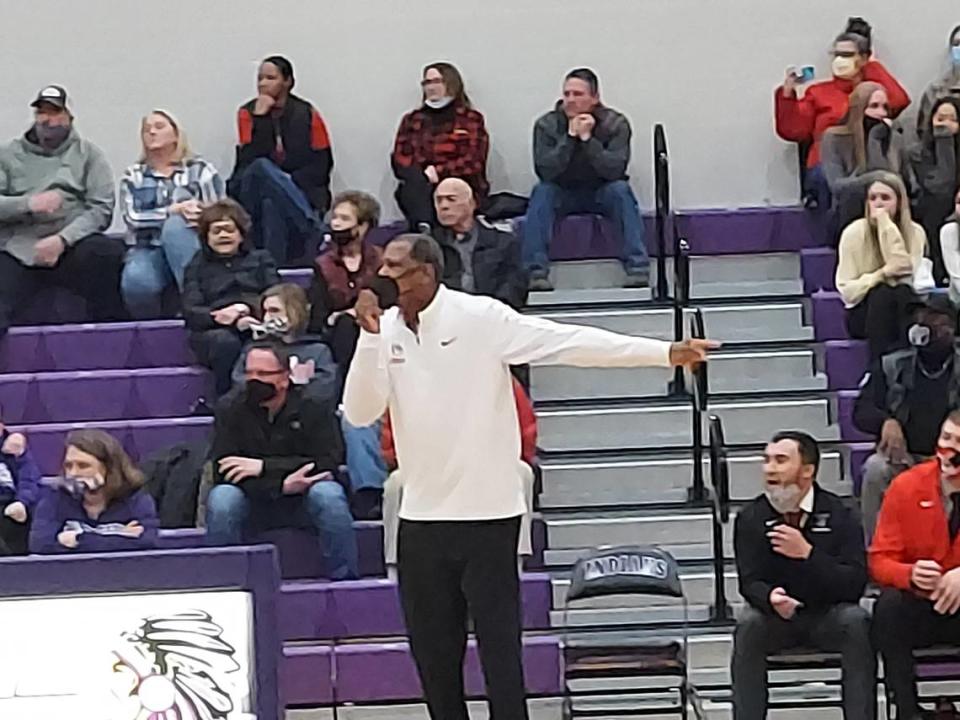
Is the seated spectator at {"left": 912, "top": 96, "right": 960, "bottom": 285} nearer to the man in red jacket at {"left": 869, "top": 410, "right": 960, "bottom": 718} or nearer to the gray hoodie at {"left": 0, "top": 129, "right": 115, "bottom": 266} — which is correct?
the man in red jacket at {"left": 869, "top": 410, "right": 960, "bottom": 718}

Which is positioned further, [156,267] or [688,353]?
[156,267]

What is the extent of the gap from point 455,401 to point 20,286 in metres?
4.06

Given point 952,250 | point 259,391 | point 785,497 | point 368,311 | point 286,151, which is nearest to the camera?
point 368,311

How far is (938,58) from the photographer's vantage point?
10.1 meters

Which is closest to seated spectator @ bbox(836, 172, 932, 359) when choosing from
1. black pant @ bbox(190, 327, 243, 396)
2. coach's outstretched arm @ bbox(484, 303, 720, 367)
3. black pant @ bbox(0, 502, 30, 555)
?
black pant @ bbox(190, 327, 243, 396)

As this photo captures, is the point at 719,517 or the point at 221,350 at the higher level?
the point at 221,350

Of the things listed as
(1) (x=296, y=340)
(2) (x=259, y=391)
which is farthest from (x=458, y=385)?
(1) (x=296, y=340)

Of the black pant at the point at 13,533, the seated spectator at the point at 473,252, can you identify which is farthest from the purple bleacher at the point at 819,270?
the black pant at the point at 13,533

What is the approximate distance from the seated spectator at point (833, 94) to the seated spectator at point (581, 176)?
0.95 meters

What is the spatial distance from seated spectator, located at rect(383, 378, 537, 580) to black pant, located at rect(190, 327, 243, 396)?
0.89 metres

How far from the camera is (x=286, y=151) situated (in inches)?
373

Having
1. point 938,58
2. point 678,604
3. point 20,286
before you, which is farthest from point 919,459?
point 20,286

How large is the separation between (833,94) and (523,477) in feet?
11.4

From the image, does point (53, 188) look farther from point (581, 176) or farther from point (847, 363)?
point (847, 363)
